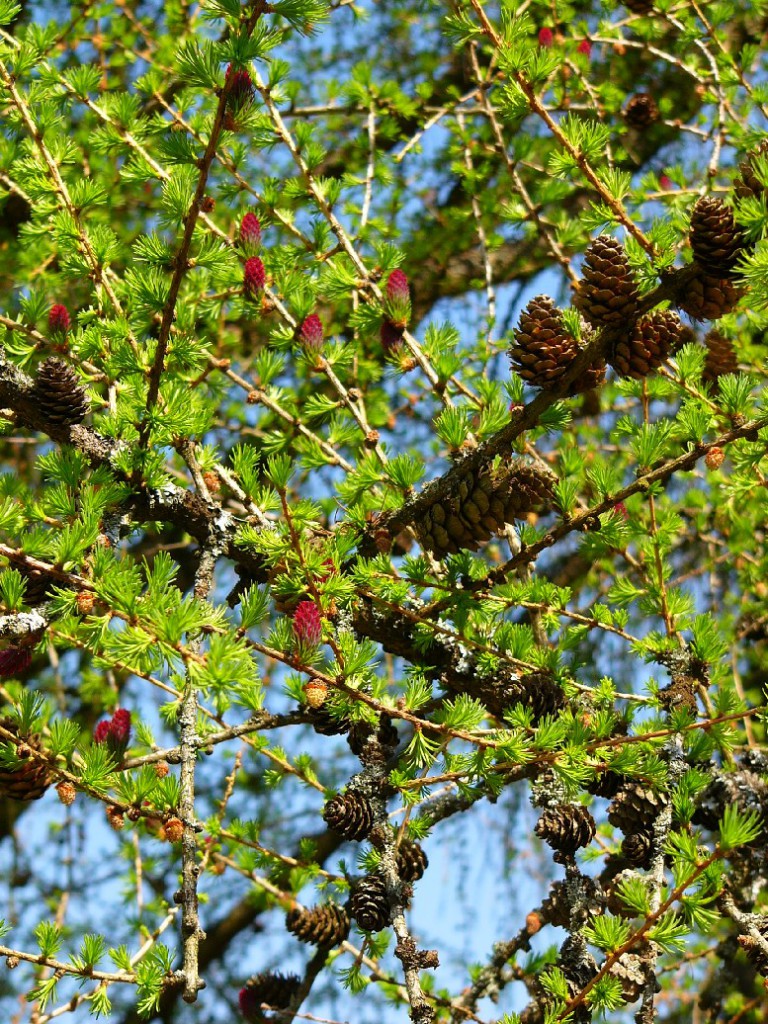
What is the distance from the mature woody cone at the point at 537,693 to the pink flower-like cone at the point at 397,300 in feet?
2.17

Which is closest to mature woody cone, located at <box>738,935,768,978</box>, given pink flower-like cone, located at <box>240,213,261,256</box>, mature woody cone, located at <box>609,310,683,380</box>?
mature woody cone, located at <box>609,310,683,380</box>

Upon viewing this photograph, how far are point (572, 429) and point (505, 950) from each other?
1373 millimetres

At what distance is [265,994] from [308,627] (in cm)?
110

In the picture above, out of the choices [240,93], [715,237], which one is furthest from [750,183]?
[240,93]

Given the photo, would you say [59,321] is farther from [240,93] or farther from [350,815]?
[350,815]

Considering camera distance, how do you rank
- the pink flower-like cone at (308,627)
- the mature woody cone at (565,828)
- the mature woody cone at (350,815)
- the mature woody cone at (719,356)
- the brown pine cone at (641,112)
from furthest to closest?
the brown pine cone at (641,112), the mature woody cone at (719,356), the mature woody cone at (565,828), the mature woody cone at (350,815), the pink flower-like cone at (308,627)

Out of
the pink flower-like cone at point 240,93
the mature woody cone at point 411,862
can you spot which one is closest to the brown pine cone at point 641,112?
the pink flower-like cone at point 240,93

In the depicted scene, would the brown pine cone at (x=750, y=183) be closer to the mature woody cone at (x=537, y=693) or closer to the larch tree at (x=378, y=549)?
the larch tree at (x=378, y=549)

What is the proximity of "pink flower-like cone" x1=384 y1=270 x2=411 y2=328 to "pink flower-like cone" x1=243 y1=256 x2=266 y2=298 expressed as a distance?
0.27 meters

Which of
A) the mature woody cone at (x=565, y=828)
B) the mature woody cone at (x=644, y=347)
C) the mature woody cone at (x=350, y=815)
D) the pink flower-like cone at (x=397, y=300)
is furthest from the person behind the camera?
the pink flower-like cone at (x=397, y=300)

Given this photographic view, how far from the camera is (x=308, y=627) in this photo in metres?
1.32

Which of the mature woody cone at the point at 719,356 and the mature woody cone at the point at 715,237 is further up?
the mature woody cone at the point at 719,356

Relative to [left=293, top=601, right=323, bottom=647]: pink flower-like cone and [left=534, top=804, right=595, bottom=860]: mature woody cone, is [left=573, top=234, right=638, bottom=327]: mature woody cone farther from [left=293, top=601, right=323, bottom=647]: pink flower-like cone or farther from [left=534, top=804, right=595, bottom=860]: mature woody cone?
[left=534, top=804, right=595, bottom=860]: mature woody cone

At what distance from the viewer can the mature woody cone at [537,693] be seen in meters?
1.79
